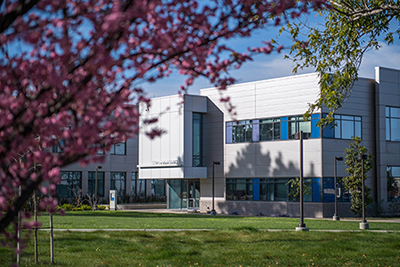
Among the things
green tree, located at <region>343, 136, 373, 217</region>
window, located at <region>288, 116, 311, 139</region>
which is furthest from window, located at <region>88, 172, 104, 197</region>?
green tree, located at <region>343, 136, 373, 217</region>

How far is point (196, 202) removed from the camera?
4619cm

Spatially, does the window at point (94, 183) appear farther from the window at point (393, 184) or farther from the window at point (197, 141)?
the window at point (393, 184)

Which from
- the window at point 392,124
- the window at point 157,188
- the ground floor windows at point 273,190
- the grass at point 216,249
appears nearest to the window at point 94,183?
the window at point 157,188

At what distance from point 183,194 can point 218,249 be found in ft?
106

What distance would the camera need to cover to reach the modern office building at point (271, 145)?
36969mm

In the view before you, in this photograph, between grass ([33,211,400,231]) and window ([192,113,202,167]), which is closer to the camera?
grass ([33,211,400,231])

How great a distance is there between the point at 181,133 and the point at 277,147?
28.1 feet

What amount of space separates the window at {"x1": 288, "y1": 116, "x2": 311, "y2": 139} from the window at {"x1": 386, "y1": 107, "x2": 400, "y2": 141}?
18.3 ft

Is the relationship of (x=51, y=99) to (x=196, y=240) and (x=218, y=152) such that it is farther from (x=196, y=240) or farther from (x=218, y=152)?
(x=218, y=152)

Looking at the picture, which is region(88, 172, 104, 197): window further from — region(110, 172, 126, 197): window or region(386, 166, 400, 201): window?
region(386, 166, 400, 201): window

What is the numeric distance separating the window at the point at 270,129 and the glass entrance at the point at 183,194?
27.7 feet

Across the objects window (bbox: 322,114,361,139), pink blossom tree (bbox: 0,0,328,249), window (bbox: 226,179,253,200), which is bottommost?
window (bbox: 226,179,253,200)

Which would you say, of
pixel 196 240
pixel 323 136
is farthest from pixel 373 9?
pixel 323 136

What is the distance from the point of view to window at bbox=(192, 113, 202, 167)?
44.8 m
